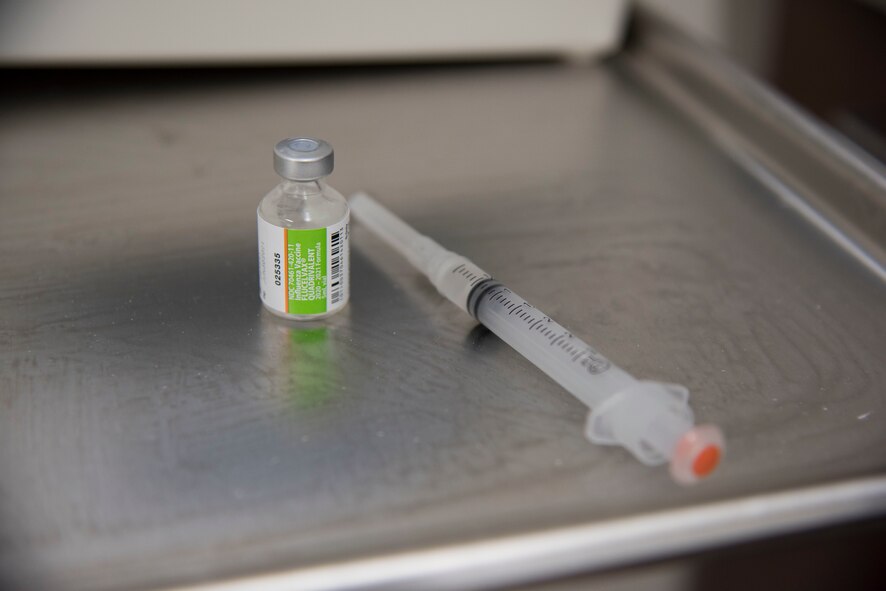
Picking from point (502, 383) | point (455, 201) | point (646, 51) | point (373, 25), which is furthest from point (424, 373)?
point (646, 51)

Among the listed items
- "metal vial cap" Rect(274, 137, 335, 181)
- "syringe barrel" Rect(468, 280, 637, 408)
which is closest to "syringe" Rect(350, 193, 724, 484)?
"syringe barrel" Rect(468, 280, 637, 408)

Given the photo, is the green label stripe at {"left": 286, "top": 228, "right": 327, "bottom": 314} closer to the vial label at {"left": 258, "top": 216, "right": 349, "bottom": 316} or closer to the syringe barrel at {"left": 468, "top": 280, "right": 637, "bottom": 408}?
the vial label at {"left": 258, "top": 216, "right": 349, "bottom": 316}

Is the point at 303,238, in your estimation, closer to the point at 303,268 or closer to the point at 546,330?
the point at 303,268

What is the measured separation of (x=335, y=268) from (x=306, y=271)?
2 cm

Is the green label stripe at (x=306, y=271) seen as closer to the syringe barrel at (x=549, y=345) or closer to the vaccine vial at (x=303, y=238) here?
the vaccine vial at (x=303, y=238)

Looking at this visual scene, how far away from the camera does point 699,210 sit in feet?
2.57

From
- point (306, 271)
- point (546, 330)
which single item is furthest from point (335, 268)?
point (546, 330)

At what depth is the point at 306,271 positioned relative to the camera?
584 millimetres

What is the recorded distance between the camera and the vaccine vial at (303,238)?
0.56m

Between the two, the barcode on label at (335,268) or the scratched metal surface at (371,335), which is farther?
the barcode on label at (335,268)

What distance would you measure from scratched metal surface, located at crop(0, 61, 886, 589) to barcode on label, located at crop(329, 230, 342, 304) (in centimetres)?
2

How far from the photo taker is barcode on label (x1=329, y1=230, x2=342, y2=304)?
1.90ft

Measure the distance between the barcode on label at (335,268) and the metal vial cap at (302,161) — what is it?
0.04 meters

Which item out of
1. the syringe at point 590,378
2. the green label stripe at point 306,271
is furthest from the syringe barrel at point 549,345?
the green label stripe at point 306,271
